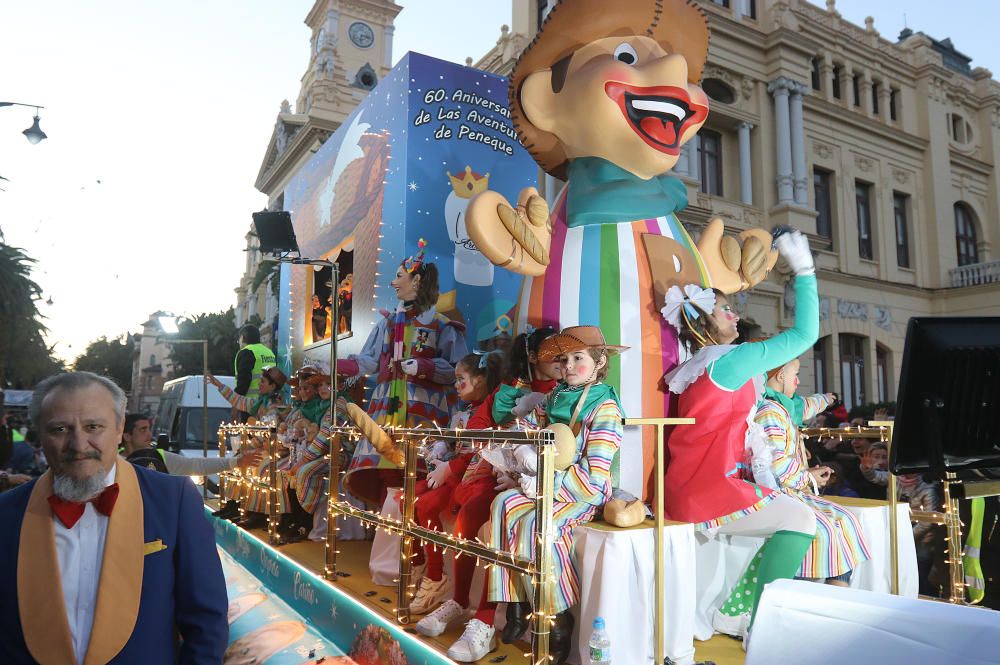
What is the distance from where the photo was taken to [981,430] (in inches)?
73.9

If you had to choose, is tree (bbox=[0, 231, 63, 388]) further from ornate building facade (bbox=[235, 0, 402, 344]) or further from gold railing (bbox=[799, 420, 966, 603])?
gold railing (bbox=[799, 420, 966, 603])

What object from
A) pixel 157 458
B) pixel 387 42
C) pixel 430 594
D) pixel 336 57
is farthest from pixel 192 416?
pixel 387 42

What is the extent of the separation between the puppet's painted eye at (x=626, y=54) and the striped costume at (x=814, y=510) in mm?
→ 2037

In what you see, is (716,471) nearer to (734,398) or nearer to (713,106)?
(734,398)

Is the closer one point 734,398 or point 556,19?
point 734,398

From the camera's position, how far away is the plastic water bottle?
2.68 m

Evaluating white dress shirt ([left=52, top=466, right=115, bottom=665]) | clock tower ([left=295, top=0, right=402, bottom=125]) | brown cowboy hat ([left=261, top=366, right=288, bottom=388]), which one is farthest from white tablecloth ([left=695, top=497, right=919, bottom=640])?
clock tower ([left=295, top=0, right=402, bottom=125])

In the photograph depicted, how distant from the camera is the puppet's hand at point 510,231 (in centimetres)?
397

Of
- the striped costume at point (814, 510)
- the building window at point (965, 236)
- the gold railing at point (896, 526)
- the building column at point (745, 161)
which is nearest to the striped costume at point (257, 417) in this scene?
the striped costume at point (814, 510)

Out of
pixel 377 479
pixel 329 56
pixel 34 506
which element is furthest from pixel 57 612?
pixel 329 56

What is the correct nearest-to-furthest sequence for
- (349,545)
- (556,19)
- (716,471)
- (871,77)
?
1. (716,471)
2. (556,19)
3. (349,545)
4. (871,77)

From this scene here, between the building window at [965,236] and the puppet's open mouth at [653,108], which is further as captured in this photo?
the building window at [965,236]

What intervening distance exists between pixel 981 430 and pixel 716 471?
60.6 inches

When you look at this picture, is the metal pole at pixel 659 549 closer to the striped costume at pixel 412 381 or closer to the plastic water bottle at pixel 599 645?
the plastic water bottle at pixel 599 645
